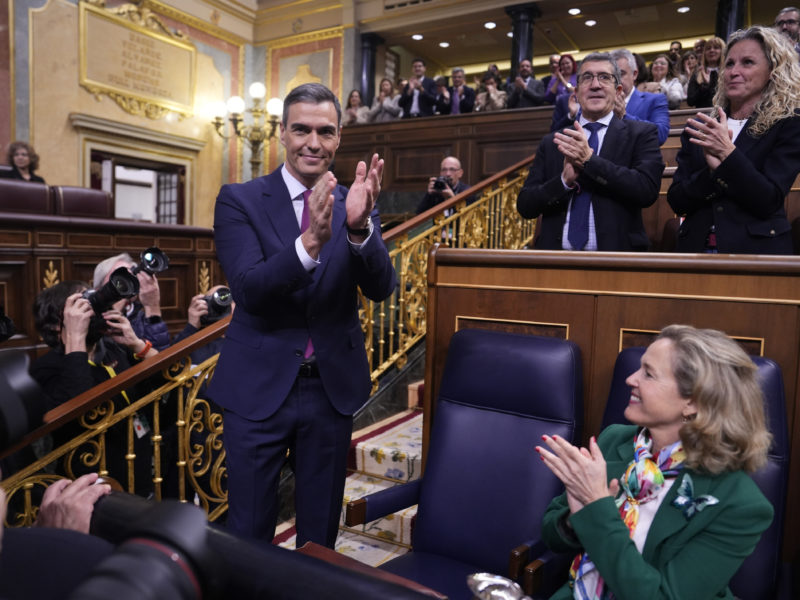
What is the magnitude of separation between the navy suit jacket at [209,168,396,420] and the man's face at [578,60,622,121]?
102 centimetres

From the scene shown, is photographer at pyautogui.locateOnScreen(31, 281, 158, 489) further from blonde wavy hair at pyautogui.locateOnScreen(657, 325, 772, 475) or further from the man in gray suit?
the man in gray suit

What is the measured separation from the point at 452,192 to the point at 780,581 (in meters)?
3.38

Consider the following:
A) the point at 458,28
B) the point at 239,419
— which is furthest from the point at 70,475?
the point at 458,28

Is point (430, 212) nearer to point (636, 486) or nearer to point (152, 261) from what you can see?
point (152, 261)

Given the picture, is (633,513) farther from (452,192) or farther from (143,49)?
(143,49)

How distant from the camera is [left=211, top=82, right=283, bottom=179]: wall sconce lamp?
7625mm

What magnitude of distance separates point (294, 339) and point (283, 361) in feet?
0.18

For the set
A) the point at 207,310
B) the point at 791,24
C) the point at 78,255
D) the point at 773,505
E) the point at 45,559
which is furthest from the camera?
the point at 78,255

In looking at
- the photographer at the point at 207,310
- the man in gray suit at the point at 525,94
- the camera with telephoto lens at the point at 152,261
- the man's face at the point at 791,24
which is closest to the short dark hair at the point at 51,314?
the camera with telephoto lens at the point at 152,261

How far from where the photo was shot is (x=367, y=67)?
8.73m

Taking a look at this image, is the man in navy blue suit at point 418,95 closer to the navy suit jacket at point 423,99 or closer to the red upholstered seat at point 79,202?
the navy suit jacket at point 423,99

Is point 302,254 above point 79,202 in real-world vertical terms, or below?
below

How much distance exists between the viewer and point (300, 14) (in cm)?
916

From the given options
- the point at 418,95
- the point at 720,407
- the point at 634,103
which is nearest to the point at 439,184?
the point at 634,103
